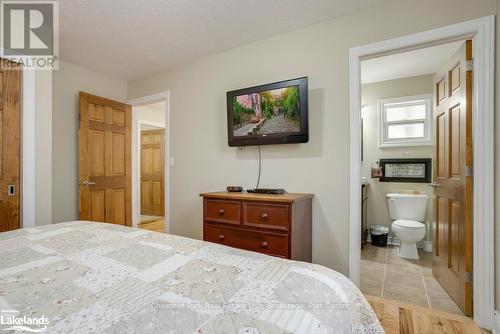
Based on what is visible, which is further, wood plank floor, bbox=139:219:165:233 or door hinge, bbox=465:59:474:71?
wood plank floor, bbox=139:219:165:233

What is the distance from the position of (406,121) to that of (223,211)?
3.20 m

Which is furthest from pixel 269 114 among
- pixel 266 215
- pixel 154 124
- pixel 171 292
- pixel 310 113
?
pixel 154 124

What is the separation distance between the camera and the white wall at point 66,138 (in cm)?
306

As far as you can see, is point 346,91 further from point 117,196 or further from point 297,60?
point 117,196

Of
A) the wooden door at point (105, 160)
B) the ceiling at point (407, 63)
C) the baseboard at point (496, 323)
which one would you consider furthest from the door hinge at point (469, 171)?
the wooden door at point (105, 160)

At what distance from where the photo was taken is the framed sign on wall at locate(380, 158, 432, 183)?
11.5ft

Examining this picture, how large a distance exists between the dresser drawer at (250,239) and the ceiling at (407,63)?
236 cm

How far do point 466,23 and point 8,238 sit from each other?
3270 mm

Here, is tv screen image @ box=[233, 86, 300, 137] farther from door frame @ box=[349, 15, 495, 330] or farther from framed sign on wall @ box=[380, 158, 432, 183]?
framed sign on wall @ box=[380, 158, 432, 183]

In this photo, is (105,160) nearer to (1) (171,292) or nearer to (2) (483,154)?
(1) (171,292)

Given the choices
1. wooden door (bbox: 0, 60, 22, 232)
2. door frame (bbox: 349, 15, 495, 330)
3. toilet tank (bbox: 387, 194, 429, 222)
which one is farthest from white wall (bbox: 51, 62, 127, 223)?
toilet tank (bbox: 387, 194, 429, 222)

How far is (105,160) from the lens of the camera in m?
3.42

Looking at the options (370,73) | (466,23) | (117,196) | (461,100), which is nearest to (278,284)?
(461,100)

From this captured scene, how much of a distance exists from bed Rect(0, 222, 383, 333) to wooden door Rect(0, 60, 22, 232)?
144 cm
